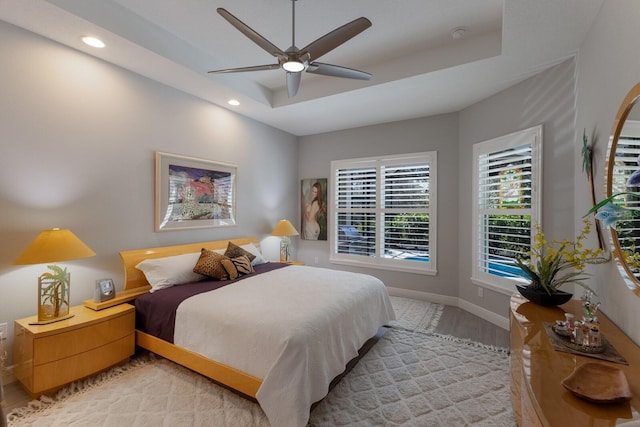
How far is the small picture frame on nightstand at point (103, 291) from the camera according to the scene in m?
2.52

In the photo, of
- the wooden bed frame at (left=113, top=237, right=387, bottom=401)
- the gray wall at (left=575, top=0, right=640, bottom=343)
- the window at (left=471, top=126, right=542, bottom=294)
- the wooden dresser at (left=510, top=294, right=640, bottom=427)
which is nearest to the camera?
the wooden dresser at (left=510, top=294, right=640, bottom=427)

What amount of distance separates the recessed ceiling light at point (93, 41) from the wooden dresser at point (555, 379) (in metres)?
3.76

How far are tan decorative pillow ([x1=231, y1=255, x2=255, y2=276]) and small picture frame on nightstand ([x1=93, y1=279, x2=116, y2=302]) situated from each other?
1165 mm

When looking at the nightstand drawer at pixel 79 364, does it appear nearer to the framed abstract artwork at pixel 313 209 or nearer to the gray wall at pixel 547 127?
the framed abstract artwork at pixel 313 209

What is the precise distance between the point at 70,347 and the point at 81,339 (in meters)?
0.08

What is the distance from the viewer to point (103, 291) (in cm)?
256

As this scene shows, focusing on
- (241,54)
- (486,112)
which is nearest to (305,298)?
(241,54)

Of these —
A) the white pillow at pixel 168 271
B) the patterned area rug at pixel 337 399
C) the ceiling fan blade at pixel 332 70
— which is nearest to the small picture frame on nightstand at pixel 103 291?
the white pillow at pixel 168 271

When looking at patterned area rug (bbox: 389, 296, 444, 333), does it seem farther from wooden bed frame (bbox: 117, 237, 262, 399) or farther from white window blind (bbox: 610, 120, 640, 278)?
white window blind (bbox: 610, 120, 640, 278)

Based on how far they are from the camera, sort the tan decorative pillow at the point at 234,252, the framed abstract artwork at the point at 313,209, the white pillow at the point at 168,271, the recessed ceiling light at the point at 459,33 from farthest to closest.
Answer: the framed abstract artwork at the point at 313,209, the tan decorative pillow at the point at 234,252, the white pillow at the point at 168,271, the recessed ceiling light at the point at 459,33

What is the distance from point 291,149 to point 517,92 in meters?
3.56

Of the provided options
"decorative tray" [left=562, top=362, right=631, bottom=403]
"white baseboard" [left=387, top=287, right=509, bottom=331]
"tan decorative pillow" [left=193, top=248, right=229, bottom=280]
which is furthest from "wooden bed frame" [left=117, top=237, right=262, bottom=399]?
"white baseboard" [left=387, top=287, right=509, bottom=331]

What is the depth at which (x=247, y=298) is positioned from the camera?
8.07 feet

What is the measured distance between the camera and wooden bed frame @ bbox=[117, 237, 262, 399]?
2.01m
